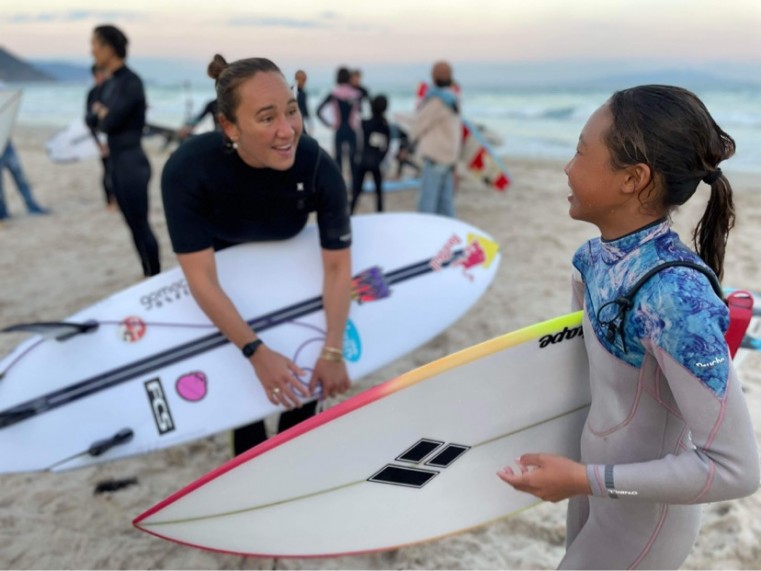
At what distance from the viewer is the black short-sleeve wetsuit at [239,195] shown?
1775 millimetres

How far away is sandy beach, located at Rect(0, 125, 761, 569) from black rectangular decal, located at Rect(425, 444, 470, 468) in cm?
60

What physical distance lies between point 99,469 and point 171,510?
1.04 m

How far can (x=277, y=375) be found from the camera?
6.48 ft

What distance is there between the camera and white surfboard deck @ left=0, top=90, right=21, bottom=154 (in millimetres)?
5895

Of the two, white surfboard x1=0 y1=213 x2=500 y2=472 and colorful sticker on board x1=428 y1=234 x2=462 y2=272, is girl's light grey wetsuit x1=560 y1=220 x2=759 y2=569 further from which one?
colorful sticker on board x1=428 y1=234 x2=462 y2=272

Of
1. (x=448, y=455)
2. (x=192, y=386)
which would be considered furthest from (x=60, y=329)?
(x=448, y=455)

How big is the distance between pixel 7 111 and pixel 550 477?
6.68 metres

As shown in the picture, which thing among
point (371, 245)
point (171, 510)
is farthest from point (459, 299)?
point (171, 510)

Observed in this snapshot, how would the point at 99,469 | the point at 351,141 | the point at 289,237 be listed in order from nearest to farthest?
1. the point at 289,237
2. the point at 99,469
3. the point at 351,141

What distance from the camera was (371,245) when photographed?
2.83 meters

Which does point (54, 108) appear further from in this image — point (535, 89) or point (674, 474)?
point (674, 474)

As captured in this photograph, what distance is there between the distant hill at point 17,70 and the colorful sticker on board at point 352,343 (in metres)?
62.9

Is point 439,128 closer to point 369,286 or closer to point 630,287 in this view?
point 369,286

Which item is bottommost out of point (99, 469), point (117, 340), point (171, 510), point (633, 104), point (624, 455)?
point (99, 469)
